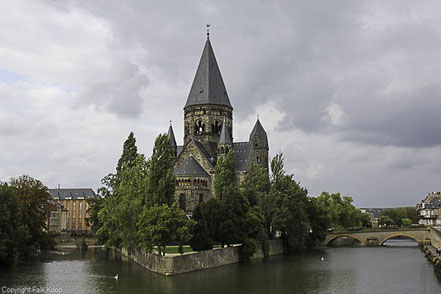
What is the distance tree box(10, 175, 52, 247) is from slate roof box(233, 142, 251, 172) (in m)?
36.9

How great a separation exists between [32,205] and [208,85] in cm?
4313

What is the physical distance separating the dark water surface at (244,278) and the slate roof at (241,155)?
3308cm

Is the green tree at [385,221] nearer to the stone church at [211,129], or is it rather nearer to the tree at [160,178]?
the stone church at [211,129]

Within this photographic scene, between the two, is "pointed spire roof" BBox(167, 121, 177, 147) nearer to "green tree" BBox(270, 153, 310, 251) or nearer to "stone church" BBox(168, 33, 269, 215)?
"stone church" BBox(168, 33, 269, 215)

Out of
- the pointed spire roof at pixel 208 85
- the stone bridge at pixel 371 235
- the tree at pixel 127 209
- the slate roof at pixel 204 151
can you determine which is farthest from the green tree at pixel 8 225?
the stone bridge at pixel 371 235

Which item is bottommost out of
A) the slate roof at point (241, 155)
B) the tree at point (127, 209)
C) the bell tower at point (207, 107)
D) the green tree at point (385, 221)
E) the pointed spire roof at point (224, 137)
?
the green tree at point (385, 221)

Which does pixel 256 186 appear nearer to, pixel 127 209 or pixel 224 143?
pixel 224 143

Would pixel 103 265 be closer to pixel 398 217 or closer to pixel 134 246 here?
pixel 134 246

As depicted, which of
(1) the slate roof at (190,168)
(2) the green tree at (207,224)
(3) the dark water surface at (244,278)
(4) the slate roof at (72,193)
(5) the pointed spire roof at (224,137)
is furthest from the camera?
(4) the slate roof at (72,193)

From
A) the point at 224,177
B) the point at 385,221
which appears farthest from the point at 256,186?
the point at 385,221

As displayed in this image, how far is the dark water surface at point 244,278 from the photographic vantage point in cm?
3900

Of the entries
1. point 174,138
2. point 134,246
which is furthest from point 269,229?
point 174,138

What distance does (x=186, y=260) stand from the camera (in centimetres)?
4706

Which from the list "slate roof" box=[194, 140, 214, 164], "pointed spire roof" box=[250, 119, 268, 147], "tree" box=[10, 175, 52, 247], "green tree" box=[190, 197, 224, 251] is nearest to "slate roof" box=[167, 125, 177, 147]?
"slate roof" box=[194, 140, 214, 164]
